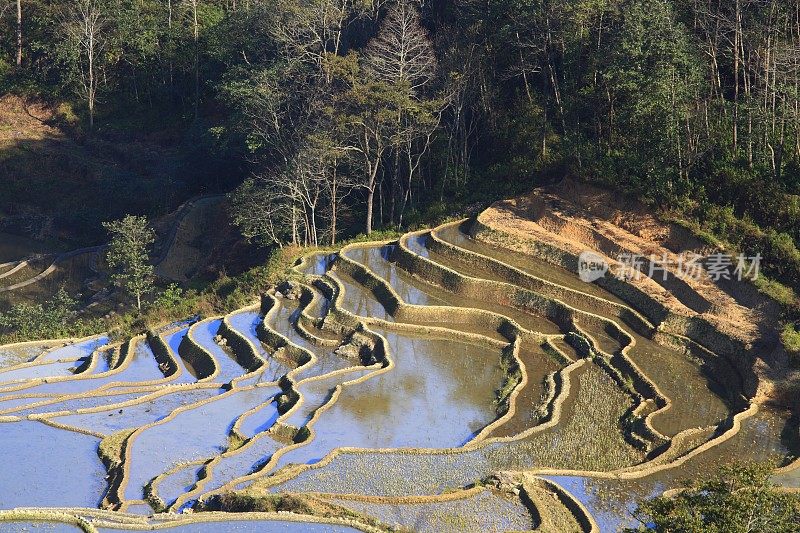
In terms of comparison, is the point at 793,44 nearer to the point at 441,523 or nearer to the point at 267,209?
the point at 267,209

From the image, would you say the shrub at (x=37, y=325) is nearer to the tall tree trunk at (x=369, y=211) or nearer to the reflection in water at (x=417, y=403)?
the tall tree trunk at (x=369, y=211)

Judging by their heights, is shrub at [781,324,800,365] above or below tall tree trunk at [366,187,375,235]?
below

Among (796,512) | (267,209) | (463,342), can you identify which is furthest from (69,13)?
(796,512)

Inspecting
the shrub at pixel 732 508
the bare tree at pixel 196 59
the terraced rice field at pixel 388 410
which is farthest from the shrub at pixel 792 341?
the bare tree at pixel 196 59

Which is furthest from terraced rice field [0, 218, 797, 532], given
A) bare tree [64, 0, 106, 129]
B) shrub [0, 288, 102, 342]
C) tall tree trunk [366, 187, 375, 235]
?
bare tree [64, 0, 106, 129]

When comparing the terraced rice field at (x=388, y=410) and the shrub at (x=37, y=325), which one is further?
the shrub at (x=37, y=325)

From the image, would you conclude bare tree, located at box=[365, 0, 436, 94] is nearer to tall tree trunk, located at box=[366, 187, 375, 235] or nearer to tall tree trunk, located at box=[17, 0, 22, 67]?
tall tree trunk, located at box=[366, 187, 375, 235]

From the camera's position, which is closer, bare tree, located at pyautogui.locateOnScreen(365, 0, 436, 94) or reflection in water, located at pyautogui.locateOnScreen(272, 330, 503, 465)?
reflection in water, located at pyautogui.locateOnScreen(272, 330, 503, 465)
